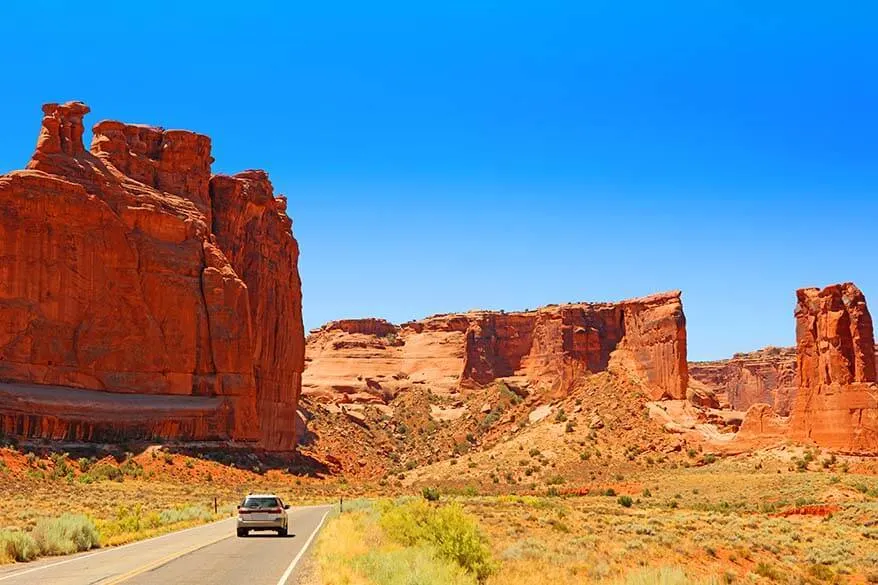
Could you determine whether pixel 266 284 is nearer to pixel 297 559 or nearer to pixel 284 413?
pixel 284 413

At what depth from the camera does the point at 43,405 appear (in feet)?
208

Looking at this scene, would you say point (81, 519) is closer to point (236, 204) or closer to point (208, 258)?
point (208, 258)

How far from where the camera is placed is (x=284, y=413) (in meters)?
84.2

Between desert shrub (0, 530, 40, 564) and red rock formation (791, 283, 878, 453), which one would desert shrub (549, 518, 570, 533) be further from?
red rock formation (791, 283, 878, 453)

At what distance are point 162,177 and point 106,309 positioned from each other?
12866 mm

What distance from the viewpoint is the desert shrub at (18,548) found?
2214cm

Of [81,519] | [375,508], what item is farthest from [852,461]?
[81,519]

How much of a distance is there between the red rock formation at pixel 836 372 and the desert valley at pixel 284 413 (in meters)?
0.14

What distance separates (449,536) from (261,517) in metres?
11.0

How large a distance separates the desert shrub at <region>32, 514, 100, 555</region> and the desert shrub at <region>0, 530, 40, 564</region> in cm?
61

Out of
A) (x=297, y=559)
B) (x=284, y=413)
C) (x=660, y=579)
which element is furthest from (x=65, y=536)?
(x=284, y=413)

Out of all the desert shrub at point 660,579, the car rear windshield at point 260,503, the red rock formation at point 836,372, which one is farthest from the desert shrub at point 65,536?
the red rock formation at point 836,372

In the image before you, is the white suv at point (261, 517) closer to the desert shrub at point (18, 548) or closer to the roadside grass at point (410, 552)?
the roadside grass at point (410, 552)

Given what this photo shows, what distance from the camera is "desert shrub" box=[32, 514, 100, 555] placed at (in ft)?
79.6
